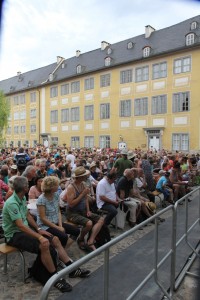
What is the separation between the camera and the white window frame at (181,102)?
26.1 m

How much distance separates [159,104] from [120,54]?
29.8 ft

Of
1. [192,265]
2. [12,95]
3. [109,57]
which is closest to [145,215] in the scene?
[192,265]

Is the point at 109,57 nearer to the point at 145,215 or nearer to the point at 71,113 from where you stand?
the point at 71,113

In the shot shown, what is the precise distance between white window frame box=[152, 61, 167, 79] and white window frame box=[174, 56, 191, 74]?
3.73 feet

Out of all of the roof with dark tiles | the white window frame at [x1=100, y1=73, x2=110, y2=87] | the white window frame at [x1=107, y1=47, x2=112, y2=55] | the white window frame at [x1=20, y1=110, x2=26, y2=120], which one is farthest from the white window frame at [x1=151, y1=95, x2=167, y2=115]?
the white window frame at [x1=20, y1=110, x2=26, y2=120]

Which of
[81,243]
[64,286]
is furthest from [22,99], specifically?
[64,286]

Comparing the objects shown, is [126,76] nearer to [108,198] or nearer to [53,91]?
[53,91]

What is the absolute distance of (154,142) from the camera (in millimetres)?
28406

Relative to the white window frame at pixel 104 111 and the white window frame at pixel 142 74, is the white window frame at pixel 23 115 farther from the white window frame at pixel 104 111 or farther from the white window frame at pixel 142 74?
the white window frame at pixel 142 74

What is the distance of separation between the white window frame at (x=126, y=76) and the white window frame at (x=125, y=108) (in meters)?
2.18

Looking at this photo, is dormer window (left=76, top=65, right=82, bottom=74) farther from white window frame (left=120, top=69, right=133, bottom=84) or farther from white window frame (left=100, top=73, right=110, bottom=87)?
white window frame (left=120, top=69, right=133, bottom=84)

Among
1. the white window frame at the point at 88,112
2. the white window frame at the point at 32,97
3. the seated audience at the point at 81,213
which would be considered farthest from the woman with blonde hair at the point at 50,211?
the white window frame at the point at 32,97

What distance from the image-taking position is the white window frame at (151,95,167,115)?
27.7 meters

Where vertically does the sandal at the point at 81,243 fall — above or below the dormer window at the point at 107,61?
below
